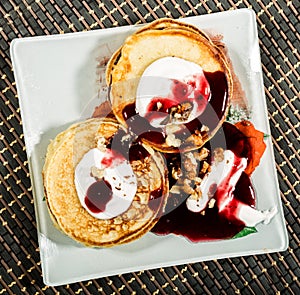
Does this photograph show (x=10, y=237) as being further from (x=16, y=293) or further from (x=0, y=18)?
(x=0, y=18)

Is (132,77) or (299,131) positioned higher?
(132,77)

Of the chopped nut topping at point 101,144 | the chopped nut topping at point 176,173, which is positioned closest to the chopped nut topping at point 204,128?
the chopped nut topping at point 176,173

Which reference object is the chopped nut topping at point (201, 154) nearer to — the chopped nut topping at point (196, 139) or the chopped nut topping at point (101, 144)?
the chopped nut topping at point (196, 139)

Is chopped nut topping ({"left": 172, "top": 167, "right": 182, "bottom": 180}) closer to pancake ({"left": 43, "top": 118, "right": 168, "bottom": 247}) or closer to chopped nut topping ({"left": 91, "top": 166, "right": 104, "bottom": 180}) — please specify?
pancake ({"left": 43, "top": 118, "right": 168, "bottom": 247})

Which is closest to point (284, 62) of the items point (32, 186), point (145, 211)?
point (145, 211)

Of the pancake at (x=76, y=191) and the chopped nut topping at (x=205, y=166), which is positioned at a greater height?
the pancake at (x=76, y=191)

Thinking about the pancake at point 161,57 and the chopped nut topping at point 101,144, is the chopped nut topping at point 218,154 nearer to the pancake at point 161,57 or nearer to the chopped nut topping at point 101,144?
the pancake at point 161,57

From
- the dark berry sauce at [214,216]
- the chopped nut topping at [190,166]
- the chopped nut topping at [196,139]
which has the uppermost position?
the chopped nut topping at [196,139]
